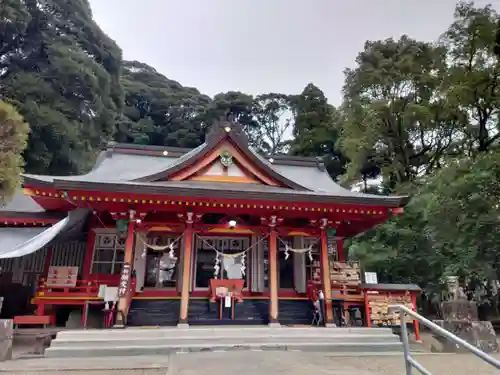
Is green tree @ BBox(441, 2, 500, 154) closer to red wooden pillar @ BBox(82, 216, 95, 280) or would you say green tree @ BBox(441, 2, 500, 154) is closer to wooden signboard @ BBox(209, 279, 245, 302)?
wooden signboard @ BBox(209, 279, 245, 302)

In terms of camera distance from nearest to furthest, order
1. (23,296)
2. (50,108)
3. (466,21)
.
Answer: (23,296) < (466,21) < (50,108)

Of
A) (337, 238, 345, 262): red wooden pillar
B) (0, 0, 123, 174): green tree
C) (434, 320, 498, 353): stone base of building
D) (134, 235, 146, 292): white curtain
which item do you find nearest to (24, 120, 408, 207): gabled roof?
(337, 238, 345, 262): red wooden pillar

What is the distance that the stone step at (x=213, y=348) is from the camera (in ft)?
23.0

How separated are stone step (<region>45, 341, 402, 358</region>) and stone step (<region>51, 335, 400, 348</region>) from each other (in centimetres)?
9

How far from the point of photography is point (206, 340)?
765 centimetres

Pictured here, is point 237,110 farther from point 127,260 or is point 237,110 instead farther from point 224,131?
point 127,260

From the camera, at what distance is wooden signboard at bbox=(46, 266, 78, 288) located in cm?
954

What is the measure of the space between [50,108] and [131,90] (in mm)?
21633

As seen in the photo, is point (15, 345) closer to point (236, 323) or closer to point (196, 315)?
point (196, 315)

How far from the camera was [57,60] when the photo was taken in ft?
62.8

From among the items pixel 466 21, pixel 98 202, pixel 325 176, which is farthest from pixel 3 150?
pixel 466 21

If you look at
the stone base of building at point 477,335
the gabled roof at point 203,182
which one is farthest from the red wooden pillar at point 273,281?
the stone base of building at point 477,335

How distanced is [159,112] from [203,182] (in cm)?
3116

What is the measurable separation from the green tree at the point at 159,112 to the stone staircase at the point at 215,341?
93.1 feet
